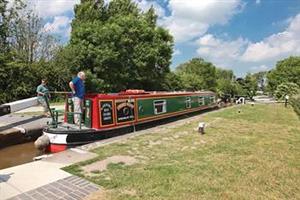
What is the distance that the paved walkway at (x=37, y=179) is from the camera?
12.4 ft

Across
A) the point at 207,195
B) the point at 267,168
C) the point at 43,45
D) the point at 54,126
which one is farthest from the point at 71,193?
the point at 43,45

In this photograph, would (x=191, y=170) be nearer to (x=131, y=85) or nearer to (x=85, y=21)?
(x=131, y=85)

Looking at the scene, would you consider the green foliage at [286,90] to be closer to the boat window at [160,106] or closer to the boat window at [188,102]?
the boat window at [188,102]

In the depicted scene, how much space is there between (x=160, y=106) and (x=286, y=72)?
4459cm

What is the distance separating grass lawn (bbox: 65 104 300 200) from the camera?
3.84m

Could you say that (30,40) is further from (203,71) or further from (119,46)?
(203,71)

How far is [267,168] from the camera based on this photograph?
486 cm

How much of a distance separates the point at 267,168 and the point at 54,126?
5357mm


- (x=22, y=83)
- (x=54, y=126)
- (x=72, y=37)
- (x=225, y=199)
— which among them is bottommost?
(x=225, y=199)

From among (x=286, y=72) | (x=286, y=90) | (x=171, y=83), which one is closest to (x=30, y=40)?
(x=171, y=83)

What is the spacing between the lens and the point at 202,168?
4828 millimetres

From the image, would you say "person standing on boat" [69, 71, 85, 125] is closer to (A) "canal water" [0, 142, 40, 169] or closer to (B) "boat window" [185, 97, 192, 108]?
(A) "canal water" [0, 142, 40, 169]

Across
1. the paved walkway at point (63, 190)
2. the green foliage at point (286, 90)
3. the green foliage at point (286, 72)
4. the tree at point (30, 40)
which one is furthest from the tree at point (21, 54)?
the green foliage at point (286, 72)

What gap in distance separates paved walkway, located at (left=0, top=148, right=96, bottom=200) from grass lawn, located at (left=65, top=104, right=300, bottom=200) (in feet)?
0.85
